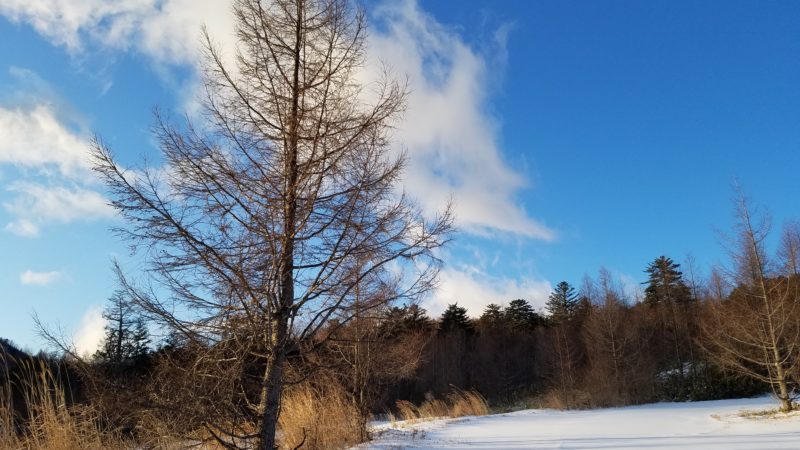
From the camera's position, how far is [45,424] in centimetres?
504

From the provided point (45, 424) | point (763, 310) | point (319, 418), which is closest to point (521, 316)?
point (763, 310)

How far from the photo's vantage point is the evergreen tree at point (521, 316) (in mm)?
51078

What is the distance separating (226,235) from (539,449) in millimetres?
6125

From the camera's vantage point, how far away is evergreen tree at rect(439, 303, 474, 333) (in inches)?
1879

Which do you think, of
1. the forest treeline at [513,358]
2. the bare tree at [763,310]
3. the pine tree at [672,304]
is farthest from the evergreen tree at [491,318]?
the bare tree at [763,310]

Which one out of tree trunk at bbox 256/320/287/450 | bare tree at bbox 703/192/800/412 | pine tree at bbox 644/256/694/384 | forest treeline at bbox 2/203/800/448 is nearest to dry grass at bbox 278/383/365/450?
forest treeline at bbox 2/203/800/448

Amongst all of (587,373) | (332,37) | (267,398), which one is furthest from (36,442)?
(587,373)

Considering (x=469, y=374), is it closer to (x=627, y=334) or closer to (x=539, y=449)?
(x=627, y=334)

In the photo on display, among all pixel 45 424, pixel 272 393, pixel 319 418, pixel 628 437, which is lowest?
pixel 628 437

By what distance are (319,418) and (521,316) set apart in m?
46.8

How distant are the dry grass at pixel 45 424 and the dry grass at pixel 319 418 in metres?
3.01

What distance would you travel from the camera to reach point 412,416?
56.9ft

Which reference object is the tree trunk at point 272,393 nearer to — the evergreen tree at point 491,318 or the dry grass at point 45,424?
the dry grass at point 45,424

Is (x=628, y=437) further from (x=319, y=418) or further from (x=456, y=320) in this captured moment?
(x=456, y=320)
